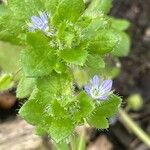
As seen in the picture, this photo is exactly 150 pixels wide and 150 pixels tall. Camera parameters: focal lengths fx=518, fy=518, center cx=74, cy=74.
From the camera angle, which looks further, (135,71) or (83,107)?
(135,71)

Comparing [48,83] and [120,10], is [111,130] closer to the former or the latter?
[120,10]

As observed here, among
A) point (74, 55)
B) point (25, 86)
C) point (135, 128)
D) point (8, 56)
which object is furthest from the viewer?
point (135, 128)

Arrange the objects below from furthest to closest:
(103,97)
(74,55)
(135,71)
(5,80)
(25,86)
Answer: (135,71) < (5,80) < (25,86) < (103,97) < (74,55)

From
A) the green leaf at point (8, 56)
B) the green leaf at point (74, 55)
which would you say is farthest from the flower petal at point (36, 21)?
the green leaf at point (8, 56)

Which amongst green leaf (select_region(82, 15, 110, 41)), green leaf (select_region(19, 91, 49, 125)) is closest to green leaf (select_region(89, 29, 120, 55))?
green leaf (select_region(82, 15, 110, 41))

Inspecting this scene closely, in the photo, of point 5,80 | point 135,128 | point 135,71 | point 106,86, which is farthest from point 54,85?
point 135,71

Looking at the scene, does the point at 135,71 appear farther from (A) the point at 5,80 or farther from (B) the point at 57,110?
(B) the point at 57,110

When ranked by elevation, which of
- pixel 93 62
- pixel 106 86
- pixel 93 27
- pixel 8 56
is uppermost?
pixel 93 27

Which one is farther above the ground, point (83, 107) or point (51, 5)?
point (51, 5)
